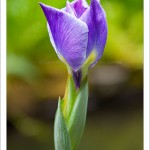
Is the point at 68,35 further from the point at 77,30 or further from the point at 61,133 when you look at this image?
the point at 61,133

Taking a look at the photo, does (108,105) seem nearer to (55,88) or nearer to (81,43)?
(55,88)

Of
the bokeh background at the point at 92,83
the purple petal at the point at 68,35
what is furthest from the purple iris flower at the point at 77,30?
the bokeh background at the point at 92,83

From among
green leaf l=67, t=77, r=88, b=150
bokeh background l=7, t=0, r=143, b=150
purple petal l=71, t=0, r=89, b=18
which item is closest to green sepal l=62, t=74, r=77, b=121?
green leaf l=67, t=77, r=88, b=150

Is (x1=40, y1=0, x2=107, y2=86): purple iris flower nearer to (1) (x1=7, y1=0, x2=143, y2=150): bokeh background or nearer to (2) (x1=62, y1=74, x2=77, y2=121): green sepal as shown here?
(2) (x1=62, y1=74, x2=77, y2=121): green sepal

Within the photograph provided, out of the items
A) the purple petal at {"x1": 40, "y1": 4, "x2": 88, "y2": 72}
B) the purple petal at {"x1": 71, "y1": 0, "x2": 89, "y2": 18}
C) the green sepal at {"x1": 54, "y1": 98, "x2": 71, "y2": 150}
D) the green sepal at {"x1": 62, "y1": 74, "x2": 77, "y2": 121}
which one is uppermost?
the purple petal at {"x1": 71, "y1": 0, "x2": 89, "y2": 18}

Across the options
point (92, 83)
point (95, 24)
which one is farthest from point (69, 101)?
point (92, 83)

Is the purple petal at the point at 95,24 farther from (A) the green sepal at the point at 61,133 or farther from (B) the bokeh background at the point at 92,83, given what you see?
(B) the bokeh background at the point at 92,83
